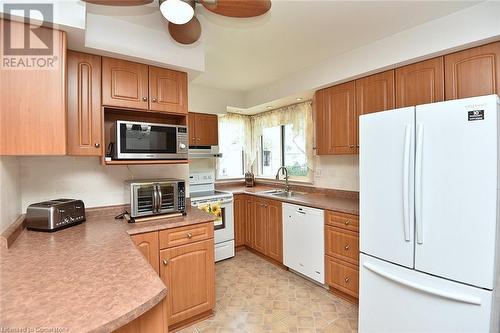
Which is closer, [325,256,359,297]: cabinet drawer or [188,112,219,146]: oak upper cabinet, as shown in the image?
[325,256,359,297]: cabinet drawer

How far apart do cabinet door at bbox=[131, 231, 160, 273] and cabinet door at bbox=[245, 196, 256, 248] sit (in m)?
1.86

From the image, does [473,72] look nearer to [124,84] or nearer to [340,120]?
[340,120]

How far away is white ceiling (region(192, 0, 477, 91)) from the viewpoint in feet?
5.71

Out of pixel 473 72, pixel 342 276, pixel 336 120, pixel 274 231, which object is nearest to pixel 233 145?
pixel 274 231

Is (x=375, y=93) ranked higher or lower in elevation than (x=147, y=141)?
higher

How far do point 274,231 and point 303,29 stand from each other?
2.28 m

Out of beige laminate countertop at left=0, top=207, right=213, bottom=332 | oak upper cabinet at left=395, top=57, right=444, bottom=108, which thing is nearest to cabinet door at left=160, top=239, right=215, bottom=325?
beige laminate countertop at left=0, top=207, right=213, bottom=332

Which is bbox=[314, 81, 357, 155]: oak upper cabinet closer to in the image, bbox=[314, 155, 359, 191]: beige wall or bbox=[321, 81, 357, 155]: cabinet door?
bbox=[321, 81, 357, 155]: cabinet door

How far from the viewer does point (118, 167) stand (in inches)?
87.8

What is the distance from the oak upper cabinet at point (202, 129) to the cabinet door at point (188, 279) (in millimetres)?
1783

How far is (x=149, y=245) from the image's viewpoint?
1.74m

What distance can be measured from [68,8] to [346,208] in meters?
2.57

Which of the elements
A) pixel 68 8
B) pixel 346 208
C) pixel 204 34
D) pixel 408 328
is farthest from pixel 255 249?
pixel 68 8

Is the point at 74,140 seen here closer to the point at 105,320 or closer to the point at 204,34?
the point at 204,34
